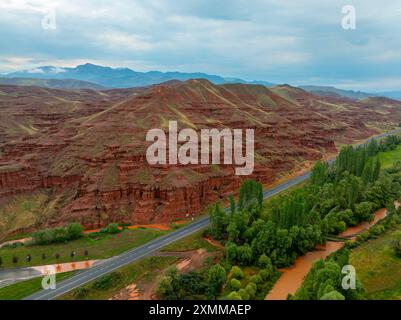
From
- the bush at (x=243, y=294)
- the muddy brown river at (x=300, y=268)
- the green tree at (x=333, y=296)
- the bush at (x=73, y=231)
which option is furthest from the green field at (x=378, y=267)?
the bush at (x=73, y=231)

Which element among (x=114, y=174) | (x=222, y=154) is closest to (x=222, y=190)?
(x=222, y=154)

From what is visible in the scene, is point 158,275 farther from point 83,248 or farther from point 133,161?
point 133,161

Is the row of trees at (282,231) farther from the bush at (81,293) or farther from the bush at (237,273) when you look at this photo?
the bush at (81,293)

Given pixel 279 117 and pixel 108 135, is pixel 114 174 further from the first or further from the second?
pixel 279 117

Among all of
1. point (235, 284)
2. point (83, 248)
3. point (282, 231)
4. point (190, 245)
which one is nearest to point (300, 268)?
point (282, 231)

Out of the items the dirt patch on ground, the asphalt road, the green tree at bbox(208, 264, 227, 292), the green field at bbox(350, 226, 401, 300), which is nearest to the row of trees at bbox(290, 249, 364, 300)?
the green field at bbox(350, 226, 401, 300)

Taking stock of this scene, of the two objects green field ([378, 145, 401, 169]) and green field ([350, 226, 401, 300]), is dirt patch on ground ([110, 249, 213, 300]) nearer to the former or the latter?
green field ([350, 226, 401, 300])
